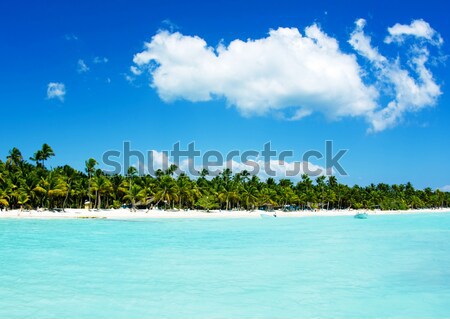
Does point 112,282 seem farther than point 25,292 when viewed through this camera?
Yes

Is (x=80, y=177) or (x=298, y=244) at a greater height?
(x=80, y=177)

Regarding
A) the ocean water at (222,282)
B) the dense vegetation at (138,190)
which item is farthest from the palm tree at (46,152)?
the ocean water at (222,282)

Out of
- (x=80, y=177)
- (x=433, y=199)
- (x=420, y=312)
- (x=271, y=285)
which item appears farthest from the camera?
(x=433, y=199)

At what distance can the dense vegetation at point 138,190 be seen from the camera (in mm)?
59562

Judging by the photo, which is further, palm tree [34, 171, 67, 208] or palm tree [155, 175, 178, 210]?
palm tree [155, 175, 178, 210]

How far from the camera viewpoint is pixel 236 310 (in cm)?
1123

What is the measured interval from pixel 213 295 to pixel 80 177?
6215cm

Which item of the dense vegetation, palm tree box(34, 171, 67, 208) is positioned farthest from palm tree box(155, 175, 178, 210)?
palm tree box(34, 171, 67, 208)

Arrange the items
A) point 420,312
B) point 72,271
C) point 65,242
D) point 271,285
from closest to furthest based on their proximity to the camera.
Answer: point 420,312
point 271,285
point 72,271
point 65,242

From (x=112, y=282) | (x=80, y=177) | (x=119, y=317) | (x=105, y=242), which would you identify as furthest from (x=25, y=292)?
(x=80, y=177)

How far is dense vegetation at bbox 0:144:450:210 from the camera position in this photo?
59562mm

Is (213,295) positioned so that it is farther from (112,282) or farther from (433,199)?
(433,199)

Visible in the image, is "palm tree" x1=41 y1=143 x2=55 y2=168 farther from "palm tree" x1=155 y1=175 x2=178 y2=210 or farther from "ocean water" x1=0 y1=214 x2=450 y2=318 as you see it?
"ocean water" x1=0 y1=214 x2=450 y2=318

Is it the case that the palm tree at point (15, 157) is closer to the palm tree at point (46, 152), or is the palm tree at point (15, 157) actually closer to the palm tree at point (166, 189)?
the palm tree at point (46, 152)
